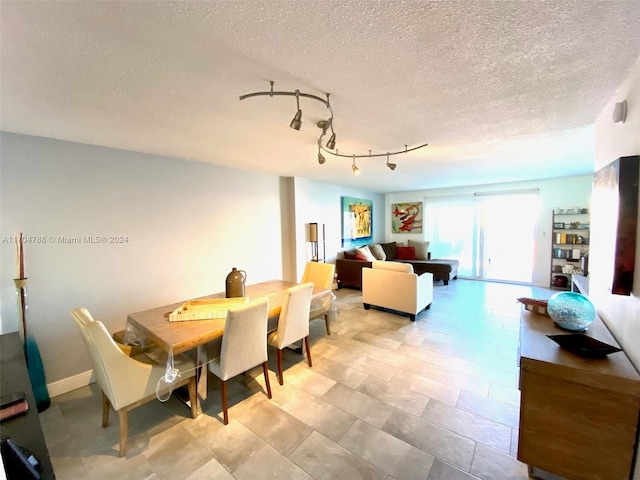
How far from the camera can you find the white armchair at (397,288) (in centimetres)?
384

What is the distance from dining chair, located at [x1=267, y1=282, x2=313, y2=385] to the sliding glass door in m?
5.55

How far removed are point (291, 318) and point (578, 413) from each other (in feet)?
6.35

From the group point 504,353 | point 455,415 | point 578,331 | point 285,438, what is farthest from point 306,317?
point 504,353

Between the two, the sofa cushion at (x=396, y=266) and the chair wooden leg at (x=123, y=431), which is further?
the sofa cushion at (x=396, y=266)

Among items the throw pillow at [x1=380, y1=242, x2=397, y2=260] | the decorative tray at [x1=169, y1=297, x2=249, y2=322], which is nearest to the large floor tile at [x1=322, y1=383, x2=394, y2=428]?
the decorative tray at [x1=169, y1=297, x2=249, y2=322]

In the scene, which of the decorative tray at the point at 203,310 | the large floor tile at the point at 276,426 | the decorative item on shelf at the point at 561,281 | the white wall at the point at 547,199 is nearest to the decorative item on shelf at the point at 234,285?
the decorative tray at the point at 203,310

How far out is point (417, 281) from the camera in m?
3.82

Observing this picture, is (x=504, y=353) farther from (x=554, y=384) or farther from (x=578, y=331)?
(x=554, y=384)

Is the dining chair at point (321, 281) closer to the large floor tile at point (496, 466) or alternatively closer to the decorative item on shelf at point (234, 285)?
the decorative item on shelf at point (234, 285)

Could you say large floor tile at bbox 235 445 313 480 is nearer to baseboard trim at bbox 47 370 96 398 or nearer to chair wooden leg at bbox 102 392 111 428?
chair wooden leg at bbox 102 392 111 428

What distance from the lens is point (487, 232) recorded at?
6266mm

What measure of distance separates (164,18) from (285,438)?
7.92 feet

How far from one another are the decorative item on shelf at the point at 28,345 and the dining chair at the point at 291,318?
1859 mm

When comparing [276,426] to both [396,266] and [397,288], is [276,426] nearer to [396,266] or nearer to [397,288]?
[397,288]
